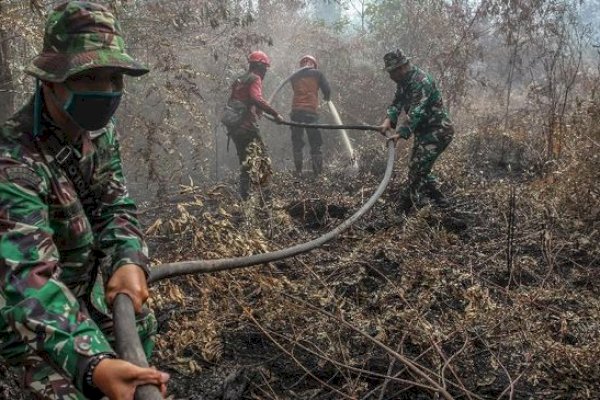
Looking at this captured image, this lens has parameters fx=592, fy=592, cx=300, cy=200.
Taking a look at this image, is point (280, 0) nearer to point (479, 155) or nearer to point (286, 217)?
point (479, 155)

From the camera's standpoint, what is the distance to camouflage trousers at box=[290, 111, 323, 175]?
28.2 ft

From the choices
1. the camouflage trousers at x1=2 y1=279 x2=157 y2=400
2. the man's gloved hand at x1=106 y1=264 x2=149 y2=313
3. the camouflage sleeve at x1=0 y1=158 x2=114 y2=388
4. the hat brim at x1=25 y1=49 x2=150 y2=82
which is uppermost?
the hat brim at x1=25 y1=49 x2=150 y2=82

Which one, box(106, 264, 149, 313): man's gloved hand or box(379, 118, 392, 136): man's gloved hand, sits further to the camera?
box(379, 118, 392, 136): man's gloved hand

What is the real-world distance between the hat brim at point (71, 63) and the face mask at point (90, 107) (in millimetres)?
75

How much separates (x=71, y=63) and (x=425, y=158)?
189 inches

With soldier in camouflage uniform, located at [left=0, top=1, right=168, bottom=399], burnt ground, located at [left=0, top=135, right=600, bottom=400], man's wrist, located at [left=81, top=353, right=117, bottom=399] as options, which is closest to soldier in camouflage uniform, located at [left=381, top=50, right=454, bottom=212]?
burnt ground, located at [left=0, top=135, right=600, bottom=400]

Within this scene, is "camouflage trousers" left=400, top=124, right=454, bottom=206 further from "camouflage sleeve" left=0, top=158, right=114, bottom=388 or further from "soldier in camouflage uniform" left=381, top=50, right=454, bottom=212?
"camouflage sleeve" left=0, top=158, right=114, bottom=388

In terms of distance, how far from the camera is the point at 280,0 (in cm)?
1476

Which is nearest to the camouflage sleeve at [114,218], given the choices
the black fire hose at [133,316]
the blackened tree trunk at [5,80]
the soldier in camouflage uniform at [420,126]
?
the black fire hose at [133,316]

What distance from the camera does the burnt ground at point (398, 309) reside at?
10.3ft

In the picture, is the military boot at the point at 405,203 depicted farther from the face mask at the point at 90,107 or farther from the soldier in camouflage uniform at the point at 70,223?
the face mask at the point at 90,107

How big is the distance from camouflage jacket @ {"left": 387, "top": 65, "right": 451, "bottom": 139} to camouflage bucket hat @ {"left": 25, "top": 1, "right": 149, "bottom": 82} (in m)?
4.39

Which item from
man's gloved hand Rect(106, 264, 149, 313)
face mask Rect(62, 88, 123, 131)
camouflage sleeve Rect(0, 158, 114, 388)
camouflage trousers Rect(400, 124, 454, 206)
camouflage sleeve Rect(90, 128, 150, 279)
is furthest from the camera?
camouflage trousers Rect(400, 124, 454, 206)

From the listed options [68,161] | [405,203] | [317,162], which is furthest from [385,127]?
[68,161]
